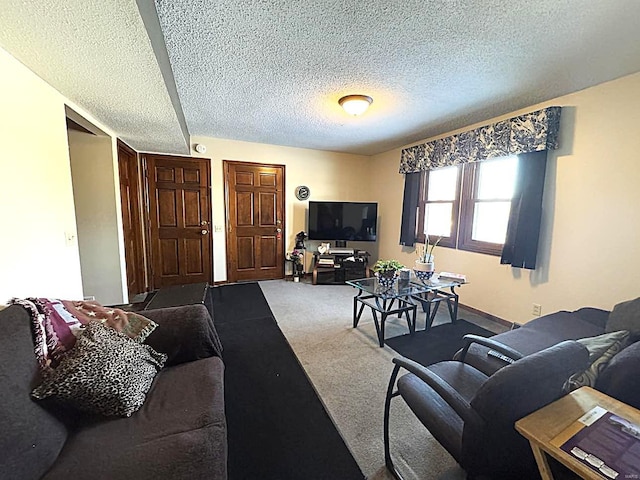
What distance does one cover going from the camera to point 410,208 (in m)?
4.38

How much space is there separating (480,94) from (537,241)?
5.12 ft

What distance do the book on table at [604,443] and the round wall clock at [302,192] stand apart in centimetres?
446

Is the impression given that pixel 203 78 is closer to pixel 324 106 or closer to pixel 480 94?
pixel 324 106

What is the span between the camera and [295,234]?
5.04 m

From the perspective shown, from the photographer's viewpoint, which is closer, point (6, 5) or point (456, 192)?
point (6, 5)

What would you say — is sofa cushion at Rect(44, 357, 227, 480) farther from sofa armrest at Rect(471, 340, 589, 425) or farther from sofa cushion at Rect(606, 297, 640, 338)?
sofa cushion at Rect(606, 297, 640, 338)

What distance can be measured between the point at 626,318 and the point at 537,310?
1.15 metres

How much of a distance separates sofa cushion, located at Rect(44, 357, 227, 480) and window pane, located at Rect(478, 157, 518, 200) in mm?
3450

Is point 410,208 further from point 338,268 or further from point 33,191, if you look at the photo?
point 33,191

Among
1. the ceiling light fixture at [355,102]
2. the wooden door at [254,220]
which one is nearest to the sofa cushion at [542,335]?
the ceiling light fixture at [355,102]

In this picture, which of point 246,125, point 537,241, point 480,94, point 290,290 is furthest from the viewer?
point 290,290

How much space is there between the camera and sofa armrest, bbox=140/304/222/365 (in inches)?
62.3

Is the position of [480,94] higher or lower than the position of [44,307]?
higher

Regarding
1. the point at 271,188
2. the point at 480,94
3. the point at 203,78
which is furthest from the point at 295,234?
the point at 480,94
